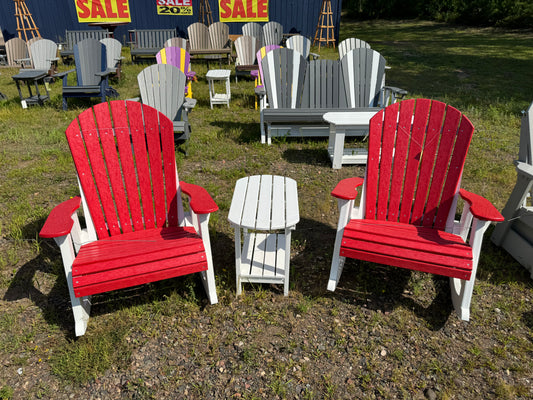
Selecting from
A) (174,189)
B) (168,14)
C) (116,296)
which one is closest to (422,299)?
(174,189)

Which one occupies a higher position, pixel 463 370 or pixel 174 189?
pixel 174 189

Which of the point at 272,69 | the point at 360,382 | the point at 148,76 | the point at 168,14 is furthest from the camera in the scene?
the point at 168,14

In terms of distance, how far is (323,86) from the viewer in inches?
225

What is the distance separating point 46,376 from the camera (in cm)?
224

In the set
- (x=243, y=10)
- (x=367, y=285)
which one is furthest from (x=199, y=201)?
(x=243, y=10)

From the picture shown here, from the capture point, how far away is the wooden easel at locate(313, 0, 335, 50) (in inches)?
484

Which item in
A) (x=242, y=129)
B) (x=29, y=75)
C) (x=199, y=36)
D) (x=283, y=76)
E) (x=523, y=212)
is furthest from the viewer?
(x=199, y=36)

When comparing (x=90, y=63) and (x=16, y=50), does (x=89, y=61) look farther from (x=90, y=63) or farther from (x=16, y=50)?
(x=16, y=50)

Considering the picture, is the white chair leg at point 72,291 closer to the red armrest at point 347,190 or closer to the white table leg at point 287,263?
the white table leg at point 287,263

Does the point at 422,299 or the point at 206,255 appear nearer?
the point at 206,255

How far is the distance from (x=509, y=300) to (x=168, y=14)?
12864mm

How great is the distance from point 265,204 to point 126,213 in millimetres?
1056

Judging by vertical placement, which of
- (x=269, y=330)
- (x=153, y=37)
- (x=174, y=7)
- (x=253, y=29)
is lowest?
(x=269, y=330)

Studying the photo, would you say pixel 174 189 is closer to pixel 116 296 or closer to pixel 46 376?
pixel 116 296
